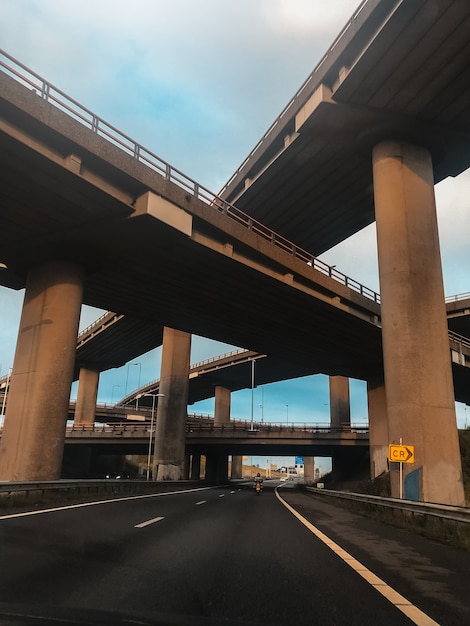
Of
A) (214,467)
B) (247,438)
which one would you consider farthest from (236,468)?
(247,438)

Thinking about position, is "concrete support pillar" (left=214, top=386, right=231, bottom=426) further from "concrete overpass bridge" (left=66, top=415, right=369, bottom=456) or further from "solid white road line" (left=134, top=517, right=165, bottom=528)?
"solid white road line" (left=134, top=517, right=165, bottom=528)

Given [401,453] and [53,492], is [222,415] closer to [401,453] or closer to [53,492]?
[401,453]

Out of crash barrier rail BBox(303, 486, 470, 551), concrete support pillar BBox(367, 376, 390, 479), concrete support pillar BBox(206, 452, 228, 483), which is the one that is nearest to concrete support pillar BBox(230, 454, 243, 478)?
concrete support pillar BBox(206, 452, 228, 483)

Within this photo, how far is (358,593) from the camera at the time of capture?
5320 mm

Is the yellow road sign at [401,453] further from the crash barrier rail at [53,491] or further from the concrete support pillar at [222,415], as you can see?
the concrete support pillar at [222,415]

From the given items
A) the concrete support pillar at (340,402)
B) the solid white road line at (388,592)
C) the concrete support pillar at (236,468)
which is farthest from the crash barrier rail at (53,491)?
the concrete support pillar at (236,468)

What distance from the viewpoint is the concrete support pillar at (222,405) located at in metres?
82.2

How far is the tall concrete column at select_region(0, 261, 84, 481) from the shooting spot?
20.5m

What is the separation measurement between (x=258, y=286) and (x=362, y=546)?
66.6 ft

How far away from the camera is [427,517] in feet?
38.9

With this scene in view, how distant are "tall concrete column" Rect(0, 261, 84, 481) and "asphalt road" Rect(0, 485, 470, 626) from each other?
1093 cm

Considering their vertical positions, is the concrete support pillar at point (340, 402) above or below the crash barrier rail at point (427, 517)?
above

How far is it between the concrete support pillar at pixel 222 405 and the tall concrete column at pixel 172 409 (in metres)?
30.2

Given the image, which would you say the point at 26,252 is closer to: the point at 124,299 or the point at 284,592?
the point at 124,299
